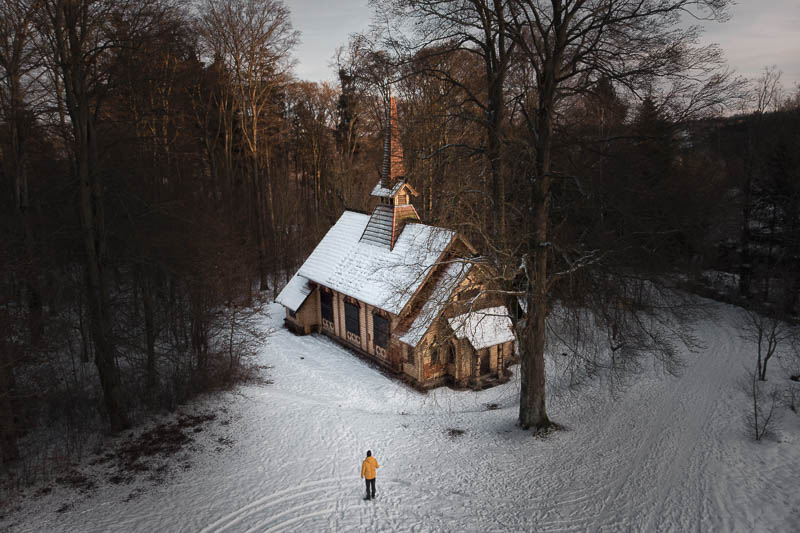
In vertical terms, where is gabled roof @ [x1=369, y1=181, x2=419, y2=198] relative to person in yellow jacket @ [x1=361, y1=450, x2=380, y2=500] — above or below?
above

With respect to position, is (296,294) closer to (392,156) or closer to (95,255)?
(392,156)

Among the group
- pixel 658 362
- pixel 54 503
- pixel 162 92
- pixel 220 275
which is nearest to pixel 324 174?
pixel 162 92

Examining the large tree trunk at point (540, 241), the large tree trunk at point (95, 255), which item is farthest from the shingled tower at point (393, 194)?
the large tree trunk at point (95, 255)

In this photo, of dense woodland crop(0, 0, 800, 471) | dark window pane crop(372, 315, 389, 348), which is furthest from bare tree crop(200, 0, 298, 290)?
dark window pane crop(372, 315, 389, 348)

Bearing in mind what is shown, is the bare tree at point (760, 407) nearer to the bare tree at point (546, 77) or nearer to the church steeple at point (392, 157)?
the bare tree at point (546, 77)

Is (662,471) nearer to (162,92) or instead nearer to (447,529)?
(447,529)

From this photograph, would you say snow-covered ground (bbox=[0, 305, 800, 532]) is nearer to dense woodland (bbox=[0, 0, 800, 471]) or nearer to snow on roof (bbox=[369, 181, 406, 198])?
dense woodland (bbox=[0, 0, 800, 471])
